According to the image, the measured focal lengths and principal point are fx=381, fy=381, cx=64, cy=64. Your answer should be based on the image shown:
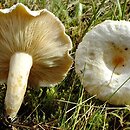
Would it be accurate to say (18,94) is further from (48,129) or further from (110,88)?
(110,88)

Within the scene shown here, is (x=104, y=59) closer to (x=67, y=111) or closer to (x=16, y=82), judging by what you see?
(x=67, y=111)

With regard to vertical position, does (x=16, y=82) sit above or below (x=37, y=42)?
below

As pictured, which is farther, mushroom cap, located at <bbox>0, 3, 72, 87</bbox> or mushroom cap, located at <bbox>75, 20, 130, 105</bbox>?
mushroom cap, located at <bbox>75, 20, 130, 105</bbox>

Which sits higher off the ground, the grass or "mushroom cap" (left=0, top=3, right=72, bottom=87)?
"mushroom cap" (left=0, top=3, right=72, bottom=87)

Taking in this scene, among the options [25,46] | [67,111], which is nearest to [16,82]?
[25,46]

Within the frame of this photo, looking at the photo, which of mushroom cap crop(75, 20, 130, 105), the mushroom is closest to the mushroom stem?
the mushroom

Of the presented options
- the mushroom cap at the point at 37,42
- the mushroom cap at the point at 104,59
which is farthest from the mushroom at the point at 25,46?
the mushroom cap at the point at 104,59

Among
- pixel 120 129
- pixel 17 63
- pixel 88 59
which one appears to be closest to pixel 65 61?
pixel 88 59

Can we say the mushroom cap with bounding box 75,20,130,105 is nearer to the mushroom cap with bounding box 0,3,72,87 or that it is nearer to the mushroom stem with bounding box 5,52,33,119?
the mushroom cap with bounding box 0,3,72,87
